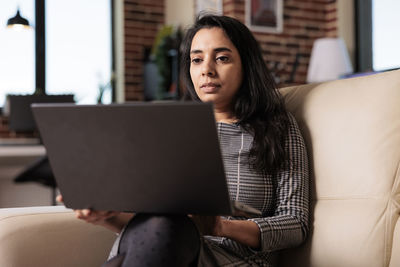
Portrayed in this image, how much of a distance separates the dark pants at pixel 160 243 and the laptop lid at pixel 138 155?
34 mm

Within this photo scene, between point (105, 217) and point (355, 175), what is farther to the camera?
point (355, 175)

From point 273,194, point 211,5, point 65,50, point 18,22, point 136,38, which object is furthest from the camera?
point 136,38

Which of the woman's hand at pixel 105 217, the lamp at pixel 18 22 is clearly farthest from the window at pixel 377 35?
the woman's hand at pixel 105 217

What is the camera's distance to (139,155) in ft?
3.19

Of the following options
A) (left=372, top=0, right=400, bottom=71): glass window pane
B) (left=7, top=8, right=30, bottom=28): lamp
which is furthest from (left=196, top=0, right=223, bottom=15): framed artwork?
(left=7, top=8, right=30, bottom=28): lamp

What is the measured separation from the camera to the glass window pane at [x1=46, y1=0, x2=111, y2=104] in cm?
530

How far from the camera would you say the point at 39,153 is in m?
3.41

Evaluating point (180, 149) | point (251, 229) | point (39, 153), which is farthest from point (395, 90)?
point (39, 153)

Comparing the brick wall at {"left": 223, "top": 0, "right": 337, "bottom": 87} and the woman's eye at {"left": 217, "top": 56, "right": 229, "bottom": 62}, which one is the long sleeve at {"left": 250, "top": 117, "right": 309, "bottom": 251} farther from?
the brick wall at {"left": 223, "top": 0, "right": 337, "bottom": 87}

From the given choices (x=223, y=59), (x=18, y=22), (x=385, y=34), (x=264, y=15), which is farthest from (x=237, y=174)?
(x=385, y=34)

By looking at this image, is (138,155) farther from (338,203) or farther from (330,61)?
(330,61)

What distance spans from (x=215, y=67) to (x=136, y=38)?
4.09 metres

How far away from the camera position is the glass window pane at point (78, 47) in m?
5.30

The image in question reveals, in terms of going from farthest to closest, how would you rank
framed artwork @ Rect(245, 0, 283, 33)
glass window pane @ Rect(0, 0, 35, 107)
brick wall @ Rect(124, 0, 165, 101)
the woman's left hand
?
1. brick wall @ Rect(124, 0, 165, 101)
2. glass window pane @ Rect(0, 0, 35, 107)
3. framed artwork @ Rect(245, 0, 283, 33)
4. the woman's left hand
